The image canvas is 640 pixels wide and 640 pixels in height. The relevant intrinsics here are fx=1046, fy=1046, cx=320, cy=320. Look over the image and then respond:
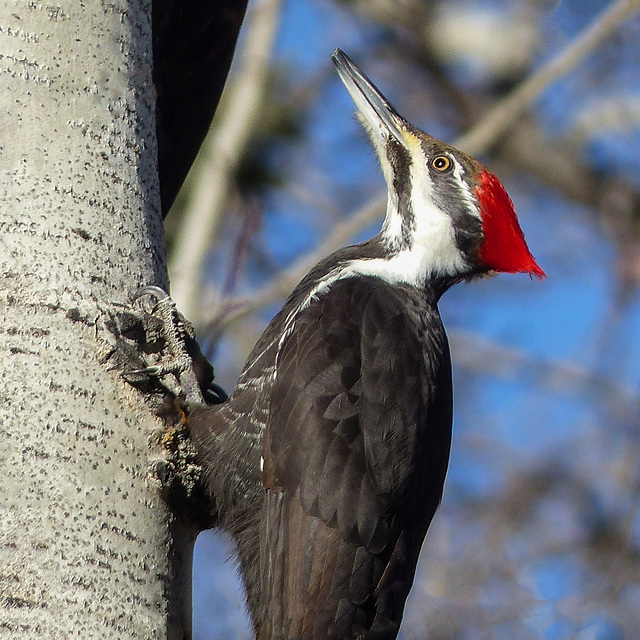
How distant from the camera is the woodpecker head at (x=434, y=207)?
145 inches

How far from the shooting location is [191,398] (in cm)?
295

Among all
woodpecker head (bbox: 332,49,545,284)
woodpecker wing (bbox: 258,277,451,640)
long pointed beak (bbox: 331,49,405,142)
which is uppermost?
long pointed beak (bbox: 331,49,405,142)

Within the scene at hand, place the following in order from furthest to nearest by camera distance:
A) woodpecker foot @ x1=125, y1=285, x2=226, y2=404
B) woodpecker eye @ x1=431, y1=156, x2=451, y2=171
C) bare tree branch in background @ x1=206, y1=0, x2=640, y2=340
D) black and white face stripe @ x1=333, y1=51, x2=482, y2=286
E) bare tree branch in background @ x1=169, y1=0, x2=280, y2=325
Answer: bare tree branch in background @ x1=169, y1=0, x2=280, y2=325 < bare tree branch in background @ x1=206, y1=0, x2=640, y2=340 < woodpecker eye @ x1=431, y1=156, x2=451, y2=171 < black and white face stripe @ x1=333, y1=51, x2=482, y2=286 < woodpecker foot @ x1=125, y1=285, x2=226, y2=404

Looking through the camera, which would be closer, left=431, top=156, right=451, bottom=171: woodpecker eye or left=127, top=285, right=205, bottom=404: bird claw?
left=127, top=285, right=205, bottom=404: bird claw

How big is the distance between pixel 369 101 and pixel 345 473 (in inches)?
65.1

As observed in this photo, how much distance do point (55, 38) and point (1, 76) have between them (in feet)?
0.62

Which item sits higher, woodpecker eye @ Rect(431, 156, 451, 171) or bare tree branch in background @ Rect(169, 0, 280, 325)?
bare tree branch in background @ Rect(169, 0, 280, 325)

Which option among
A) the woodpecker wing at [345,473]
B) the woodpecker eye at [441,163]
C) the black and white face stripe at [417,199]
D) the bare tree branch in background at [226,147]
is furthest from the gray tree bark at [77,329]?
the bare tree branch in background at [226,147]

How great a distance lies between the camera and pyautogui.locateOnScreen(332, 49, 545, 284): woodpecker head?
12.1 feet

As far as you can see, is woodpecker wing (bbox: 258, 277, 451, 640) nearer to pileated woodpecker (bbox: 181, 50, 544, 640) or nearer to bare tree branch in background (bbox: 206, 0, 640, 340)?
pileated woodpecker (bbox: 181, 50, 544, 640)

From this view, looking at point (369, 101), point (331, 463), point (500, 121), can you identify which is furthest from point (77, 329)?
point (500, 121)

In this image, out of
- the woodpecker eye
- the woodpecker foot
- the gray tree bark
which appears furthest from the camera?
the woodpecker eye

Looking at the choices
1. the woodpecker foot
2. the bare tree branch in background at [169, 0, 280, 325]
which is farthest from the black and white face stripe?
the bare tree branch in background at [169, 0, 280, 325]

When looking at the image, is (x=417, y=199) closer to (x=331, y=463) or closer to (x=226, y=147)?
(x=331, y=463)
